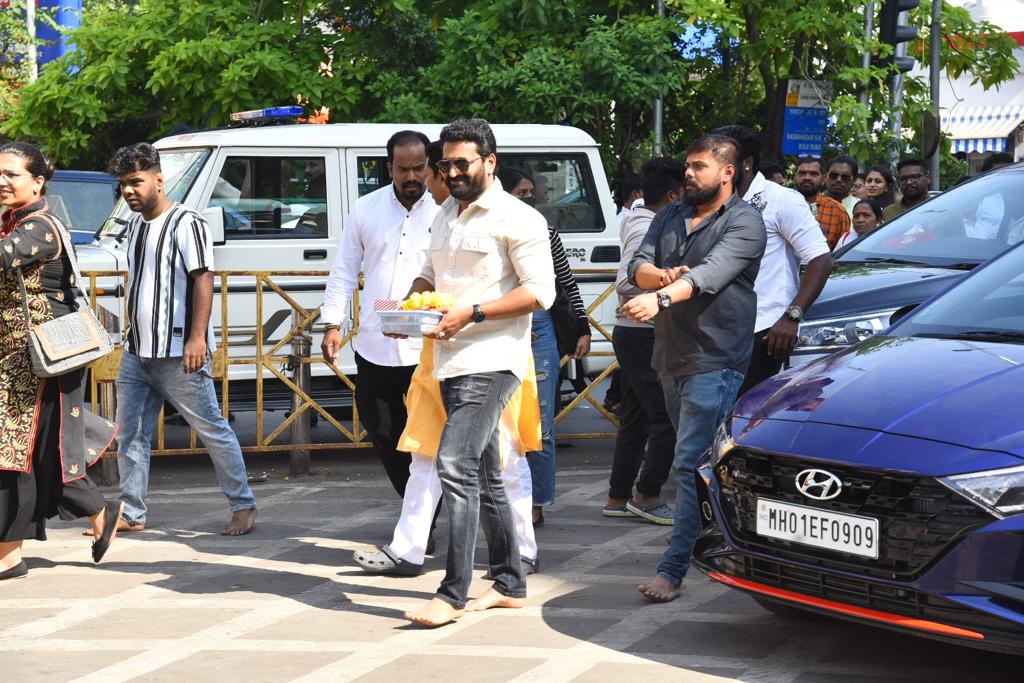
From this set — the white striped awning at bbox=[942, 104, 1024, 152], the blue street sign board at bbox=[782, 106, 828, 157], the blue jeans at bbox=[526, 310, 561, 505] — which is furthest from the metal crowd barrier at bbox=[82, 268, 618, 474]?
the white striped awning at bbox=[942, 104, 1024, 152]

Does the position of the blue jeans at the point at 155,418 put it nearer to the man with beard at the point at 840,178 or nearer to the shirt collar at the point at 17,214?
the shirt collar at the point at 17,214

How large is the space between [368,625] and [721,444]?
1515mm

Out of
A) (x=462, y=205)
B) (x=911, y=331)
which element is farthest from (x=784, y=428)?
(x=462, y=205)

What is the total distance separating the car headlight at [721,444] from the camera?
5047 mm

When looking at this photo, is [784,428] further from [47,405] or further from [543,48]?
[543,48]

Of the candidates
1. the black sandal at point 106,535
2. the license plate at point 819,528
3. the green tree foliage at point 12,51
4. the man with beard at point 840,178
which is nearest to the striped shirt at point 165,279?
the black sandal at point 106,535

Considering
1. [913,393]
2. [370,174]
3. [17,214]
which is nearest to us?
[913,393]

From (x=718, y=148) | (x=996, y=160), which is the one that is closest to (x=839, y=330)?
(x=718, y=148)

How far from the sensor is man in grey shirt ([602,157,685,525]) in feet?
24.0

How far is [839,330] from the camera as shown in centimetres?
721

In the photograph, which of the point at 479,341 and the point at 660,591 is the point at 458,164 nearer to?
the point at 479,341

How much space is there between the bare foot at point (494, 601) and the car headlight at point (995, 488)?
1.98 meters

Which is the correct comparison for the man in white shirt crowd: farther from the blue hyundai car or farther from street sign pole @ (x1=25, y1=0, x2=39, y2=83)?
street sign pole @ (x1=25, y1=0, x2=39, y2=83)

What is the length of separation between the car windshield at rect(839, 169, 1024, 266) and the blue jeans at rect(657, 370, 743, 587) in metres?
2.40
